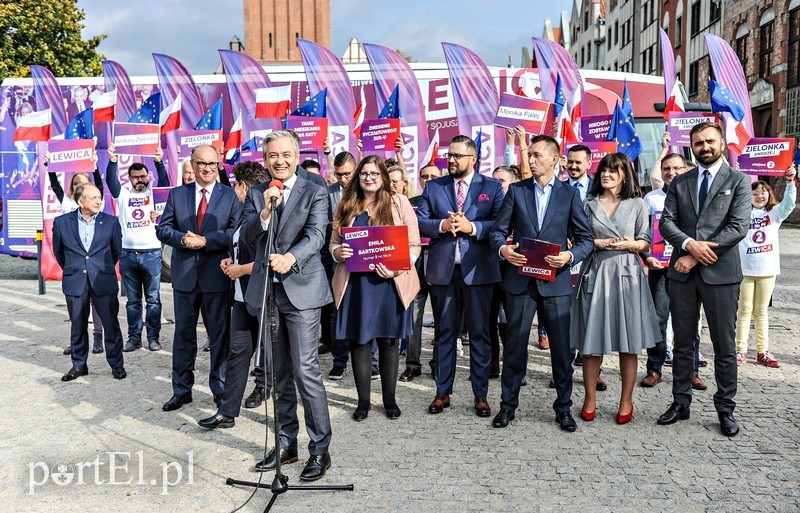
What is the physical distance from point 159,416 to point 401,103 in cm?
775

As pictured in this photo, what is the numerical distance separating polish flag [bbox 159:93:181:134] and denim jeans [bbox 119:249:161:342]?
147 inches

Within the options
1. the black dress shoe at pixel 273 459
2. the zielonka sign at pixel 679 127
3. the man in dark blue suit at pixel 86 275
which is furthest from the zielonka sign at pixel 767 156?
the man in dark blue suit at pixel 86 275

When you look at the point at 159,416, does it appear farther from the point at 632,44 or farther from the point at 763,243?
the point at 632,44

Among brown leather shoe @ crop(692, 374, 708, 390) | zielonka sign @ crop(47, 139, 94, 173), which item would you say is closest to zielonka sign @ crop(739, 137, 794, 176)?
brown leather shoe @ crop(692, 374, 708, 390)

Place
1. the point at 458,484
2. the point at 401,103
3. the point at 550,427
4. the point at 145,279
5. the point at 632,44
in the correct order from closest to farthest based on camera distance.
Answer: the point at 458,484 < the point at 550,427 < the point at 145,279 < the point at 401,103 < the point at 632,44

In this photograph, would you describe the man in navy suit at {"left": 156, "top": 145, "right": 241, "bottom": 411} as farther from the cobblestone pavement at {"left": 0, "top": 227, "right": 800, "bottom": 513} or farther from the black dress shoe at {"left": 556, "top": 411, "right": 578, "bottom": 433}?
the black dress shoe at {"left": 556, "top": 411, "right": 578, "bottom": 433}

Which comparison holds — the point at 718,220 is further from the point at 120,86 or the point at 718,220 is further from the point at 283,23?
the point at 283,23

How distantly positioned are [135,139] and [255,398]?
521 cm

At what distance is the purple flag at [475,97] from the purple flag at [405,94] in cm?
67

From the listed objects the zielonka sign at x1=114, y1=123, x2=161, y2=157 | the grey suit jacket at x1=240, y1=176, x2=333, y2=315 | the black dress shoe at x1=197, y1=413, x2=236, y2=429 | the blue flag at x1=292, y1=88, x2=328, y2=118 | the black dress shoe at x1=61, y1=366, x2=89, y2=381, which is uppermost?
the blue flag at x1=292, y1=88, x2=328, y2=118

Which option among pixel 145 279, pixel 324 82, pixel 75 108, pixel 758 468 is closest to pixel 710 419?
pixel 758 468

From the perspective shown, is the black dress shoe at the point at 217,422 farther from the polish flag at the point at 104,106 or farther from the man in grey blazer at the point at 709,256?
the polish flag at the point at 104,106

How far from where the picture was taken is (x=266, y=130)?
12.4 m

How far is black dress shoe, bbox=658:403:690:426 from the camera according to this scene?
5340 millimetres
